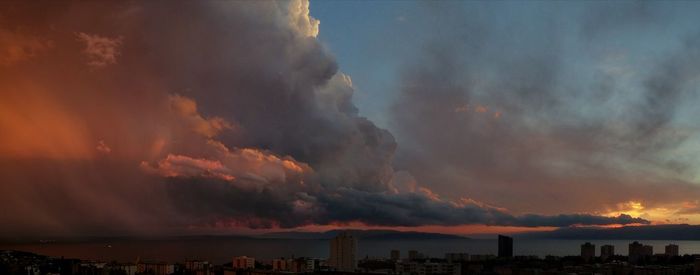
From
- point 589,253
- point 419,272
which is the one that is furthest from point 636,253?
point 419,272

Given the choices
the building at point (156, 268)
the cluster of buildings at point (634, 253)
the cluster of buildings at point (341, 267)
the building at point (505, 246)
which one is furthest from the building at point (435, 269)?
the building at point (505, 246)

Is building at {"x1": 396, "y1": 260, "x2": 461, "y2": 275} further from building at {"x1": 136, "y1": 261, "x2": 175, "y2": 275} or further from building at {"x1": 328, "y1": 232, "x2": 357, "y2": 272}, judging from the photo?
building at {"x1": 136, "y1": 261, "x2": 175, "y2": 275}

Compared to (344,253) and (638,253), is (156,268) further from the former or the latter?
(638,253)

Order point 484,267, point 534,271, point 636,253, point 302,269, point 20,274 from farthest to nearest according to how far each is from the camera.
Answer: point 636,253 < point 484,267 < point 302,269 < point 534,271 < point 20,274

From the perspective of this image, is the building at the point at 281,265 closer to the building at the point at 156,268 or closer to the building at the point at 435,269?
the building at the point at 156,268

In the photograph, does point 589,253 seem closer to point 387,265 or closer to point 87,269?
point 387,265

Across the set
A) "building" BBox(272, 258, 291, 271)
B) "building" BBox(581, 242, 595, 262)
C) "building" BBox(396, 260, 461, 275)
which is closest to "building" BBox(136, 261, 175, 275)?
"building" BBox(272, 258, 291, 271)

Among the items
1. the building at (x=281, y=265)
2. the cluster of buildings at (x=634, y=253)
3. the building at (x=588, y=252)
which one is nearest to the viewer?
the building at (x=281, y=265)

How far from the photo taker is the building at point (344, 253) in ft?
125

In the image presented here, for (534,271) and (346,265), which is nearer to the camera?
(534,271)

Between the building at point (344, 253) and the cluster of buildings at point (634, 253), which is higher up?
the building at point (344, 253)

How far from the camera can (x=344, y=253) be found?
38.2 metres

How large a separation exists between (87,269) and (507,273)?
78.5ft

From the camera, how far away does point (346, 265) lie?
3788cm
